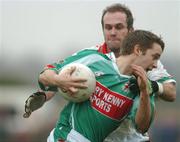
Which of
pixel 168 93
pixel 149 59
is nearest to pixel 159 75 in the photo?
pixel 168 93

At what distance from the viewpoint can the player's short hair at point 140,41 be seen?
25.4ft

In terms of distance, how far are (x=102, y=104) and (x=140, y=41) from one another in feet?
2.21

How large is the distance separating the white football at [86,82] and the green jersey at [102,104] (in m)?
0.09

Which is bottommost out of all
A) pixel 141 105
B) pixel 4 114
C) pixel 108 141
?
pixel 4 114

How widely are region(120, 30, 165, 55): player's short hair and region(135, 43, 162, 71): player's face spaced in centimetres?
4

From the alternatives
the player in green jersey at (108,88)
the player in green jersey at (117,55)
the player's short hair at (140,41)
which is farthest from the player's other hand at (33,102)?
the player's short hair at (140,41)

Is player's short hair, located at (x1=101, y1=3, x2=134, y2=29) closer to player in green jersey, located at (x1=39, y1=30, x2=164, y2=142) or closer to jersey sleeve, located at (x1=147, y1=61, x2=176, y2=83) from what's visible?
jersey sleeve, located at (x1=147, y1=61, x2=176, y2=83)

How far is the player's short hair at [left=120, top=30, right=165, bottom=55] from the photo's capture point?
25.4ft

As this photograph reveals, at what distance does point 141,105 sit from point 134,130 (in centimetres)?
86

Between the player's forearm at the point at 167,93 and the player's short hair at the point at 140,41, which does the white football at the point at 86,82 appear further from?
the player's forearm at the point at 167,93

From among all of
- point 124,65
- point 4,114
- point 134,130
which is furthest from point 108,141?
point 4,114

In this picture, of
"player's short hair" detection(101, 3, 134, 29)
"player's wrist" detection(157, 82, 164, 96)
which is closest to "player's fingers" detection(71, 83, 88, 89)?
"player's wrist" detection(157, 82, 164, 96)

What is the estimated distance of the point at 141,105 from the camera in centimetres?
747

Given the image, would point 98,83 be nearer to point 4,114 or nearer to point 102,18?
point 102,18
